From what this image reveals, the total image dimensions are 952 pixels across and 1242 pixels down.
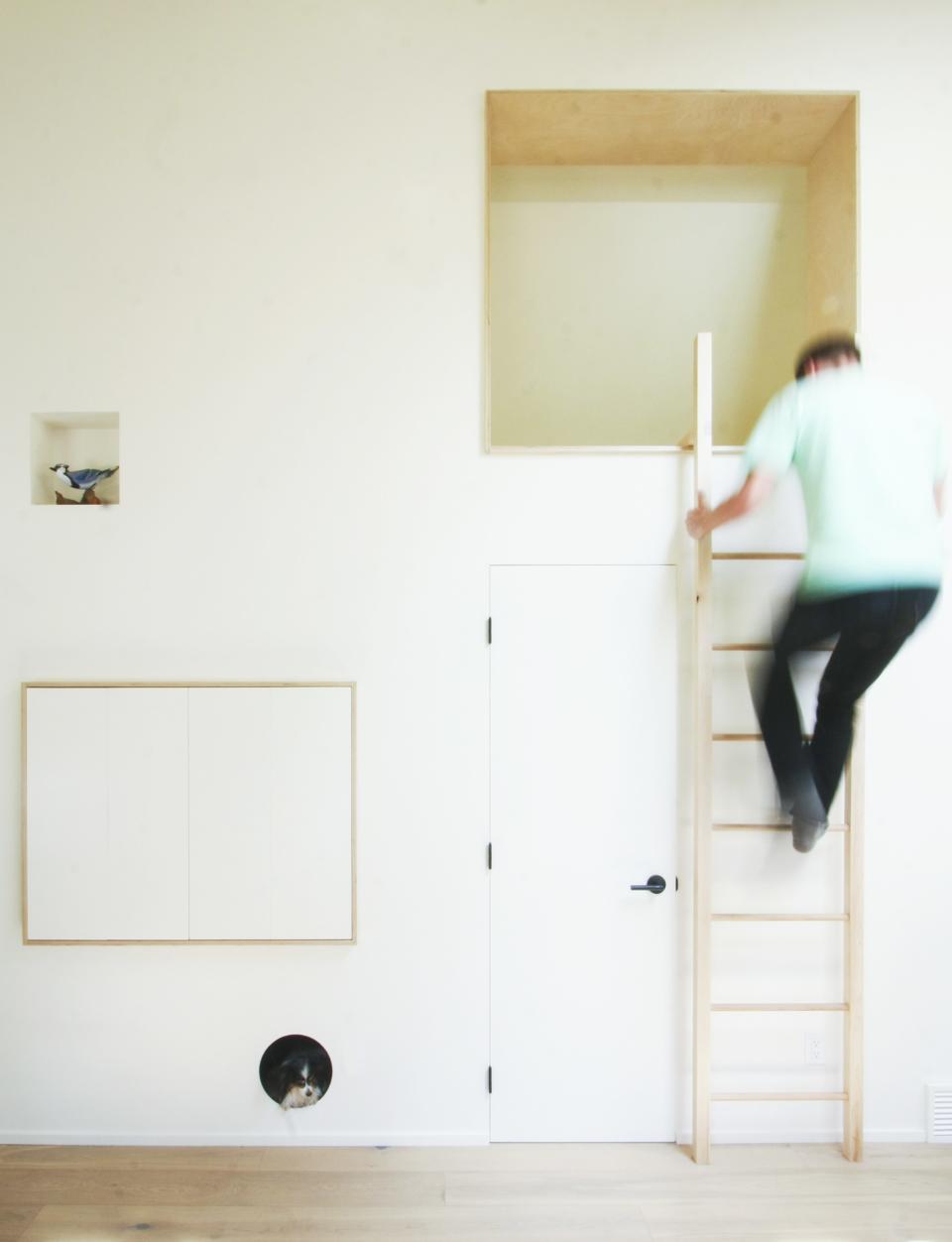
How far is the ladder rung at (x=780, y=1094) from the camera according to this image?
249 centimetres

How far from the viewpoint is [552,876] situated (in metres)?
2.67

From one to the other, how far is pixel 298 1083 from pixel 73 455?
2192 mm

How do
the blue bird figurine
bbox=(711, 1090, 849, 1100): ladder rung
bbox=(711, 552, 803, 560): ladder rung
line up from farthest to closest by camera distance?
the blue bird figurine → bbox=(711, 552, 803, 560): ladder rung → bbox=(711, 1090, 849, 1100): ladder rung

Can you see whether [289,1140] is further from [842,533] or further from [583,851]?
[842,533]

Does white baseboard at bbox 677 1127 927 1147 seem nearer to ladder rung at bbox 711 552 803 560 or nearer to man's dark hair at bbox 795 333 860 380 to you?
ladder rung at bbox 711 552 803 560

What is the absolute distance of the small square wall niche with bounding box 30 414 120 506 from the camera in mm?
2734

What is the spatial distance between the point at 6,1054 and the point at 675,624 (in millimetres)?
2578

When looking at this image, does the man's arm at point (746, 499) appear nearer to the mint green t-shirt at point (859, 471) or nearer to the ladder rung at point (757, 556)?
the mint green t-shirt at point (859, 471)

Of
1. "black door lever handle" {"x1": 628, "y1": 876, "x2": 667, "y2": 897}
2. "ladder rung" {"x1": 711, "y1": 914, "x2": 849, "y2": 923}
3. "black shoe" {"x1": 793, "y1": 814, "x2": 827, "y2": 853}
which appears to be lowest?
"ladder rung" {"x1": 711, "y1": 914, "x2": 849, "y2": 923}

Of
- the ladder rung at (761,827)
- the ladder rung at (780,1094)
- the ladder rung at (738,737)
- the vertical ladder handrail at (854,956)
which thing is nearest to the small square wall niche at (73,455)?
the ladder rung at (738,737)

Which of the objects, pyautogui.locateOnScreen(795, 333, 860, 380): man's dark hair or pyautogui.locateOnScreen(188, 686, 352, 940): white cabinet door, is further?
pyautogui.locateOnScreen(188, 686, 352, 940): white cabinet door

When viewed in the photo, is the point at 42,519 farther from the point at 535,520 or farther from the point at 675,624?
the point at 675,624

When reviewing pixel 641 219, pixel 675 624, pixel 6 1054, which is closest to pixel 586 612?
pixel 675 624

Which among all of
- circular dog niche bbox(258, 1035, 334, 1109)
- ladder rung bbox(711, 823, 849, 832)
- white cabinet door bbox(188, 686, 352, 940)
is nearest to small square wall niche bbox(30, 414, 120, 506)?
white cabinet door bbox(188, 686, 352, 940)
